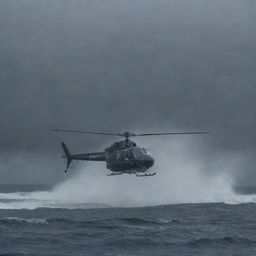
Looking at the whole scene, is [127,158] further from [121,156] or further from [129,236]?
[129,236]

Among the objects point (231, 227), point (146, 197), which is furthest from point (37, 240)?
point (146, 197)

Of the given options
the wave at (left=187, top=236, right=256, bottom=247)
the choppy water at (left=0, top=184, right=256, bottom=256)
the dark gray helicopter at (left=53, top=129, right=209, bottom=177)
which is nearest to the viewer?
the choppy water at (left=0, top=184, right=256, bottom=256)

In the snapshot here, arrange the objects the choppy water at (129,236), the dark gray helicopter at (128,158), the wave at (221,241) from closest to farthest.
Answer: the choppy water at (129,236), the wave at (221,241), the dark gray helicopter at (128,158)

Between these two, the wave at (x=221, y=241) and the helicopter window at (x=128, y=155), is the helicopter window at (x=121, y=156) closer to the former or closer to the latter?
the helicopter window at (x=128, y=155)

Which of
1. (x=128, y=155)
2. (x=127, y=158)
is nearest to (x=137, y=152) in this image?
(x=128, y=155)

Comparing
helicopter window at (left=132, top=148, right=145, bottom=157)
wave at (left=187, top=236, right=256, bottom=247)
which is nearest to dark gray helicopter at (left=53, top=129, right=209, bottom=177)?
→ helicopter window at (left=132, top=148, right=145, bottom=157)

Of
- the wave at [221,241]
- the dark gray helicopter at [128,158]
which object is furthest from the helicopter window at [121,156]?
the wave at [221,241]

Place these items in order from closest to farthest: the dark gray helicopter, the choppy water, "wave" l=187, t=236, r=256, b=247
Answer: the choppy water
"wave" l=187, t=236, r=256, b=247
the dark gray helicopter

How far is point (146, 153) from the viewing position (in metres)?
67.9

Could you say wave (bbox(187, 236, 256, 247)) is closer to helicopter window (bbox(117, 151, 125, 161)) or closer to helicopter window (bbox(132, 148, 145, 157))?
helicopter window (bbox(132, 148, 145, 157))

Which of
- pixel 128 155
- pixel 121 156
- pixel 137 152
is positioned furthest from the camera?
pixel 121 156

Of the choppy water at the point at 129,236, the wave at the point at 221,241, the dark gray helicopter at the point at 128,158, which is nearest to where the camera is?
the choppy water at the point at 129,236

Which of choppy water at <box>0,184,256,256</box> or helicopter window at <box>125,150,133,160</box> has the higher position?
helicopter window at <box>125,150,133,160</box>

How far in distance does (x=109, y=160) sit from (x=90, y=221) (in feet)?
31.5
